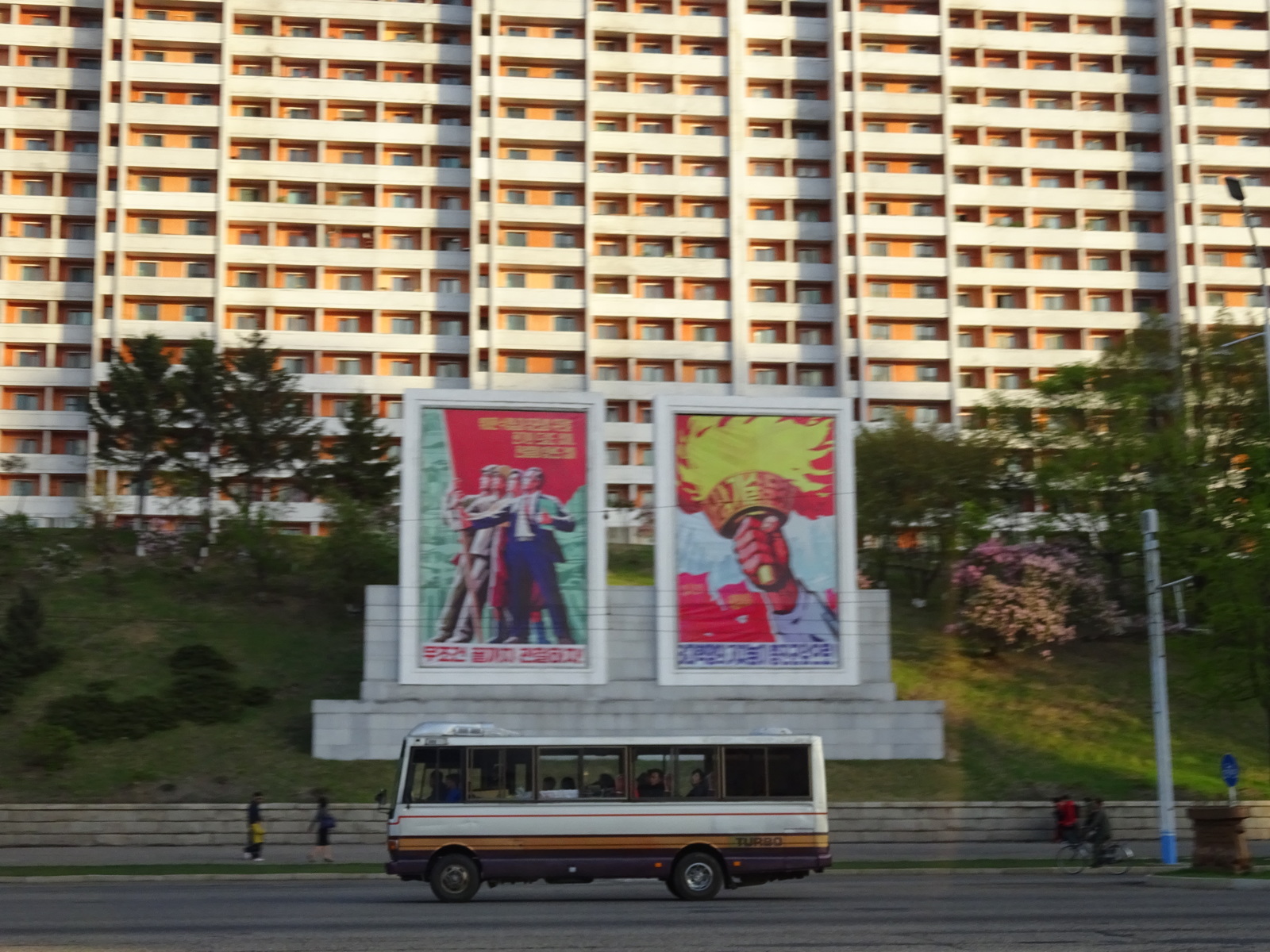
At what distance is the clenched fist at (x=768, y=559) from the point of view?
41094 millimetres

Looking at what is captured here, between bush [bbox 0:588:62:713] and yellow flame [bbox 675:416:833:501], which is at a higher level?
yellow flame [bbox 675:416:833:501]

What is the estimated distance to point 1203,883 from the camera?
26.1m

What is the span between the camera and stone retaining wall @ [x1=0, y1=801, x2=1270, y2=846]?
36312 millimetres

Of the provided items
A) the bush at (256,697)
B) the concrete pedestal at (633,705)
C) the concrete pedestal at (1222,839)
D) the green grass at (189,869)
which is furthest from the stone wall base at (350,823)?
the concrete pedestal at (1222,839)

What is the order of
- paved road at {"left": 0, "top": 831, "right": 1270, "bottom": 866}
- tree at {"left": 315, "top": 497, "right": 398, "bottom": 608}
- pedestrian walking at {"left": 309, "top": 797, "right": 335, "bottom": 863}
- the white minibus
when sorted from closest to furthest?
the white minibus, pedestrian walking at {"left": 309, "top": 797, "right": 335, "bottom": 863}, paved road at {"left": 0, "top": 831, "right": 1270, "bottom": 866}, tree at {"left": 315, "top": 497, "right": 398, "bottom": 608}

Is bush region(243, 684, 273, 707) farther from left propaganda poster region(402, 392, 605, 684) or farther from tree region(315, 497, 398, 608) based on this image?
tree region(315, 497, 398, 608)

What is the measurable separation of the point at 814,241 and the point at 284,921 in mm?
65064

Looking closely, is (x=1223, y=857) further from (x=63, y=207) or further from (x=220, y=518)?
(x=63, y=207)

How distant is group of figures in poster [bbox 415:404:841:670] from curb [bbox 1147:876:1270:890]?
49.6 feet

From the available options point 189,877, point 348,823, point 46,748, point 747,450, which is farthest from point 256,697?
point 747,450

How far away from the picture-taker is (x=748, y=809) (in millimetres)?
24250

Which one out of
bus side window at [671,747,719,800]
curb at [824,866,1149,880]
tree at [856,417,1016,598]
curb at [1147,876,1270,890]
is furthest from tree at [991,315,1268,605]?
bus side window at [671,747,719,800]

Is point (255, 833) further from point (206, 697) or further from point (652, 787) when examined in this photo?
point (652, 787)

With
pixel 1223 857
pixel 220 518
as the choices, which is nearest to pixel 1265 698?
pixel 1223 857
